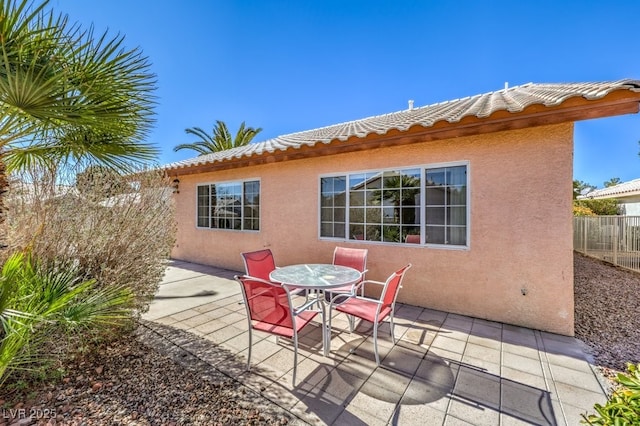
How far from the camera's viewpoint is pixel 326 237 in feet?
23.6

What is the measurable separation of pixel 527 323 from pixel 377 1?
9.44 m

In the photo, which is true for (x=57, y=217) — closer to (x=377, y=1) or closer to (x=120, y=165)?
(x=120, y=165)

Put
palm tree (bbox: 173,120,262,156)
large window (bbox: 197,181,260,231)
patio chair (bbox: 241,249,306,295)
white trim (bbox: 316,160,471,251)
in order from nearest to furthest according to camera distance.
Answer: patio chair (bbox: 241,249,306,295) → white trim (bbox: 316,160,471,251) → large window (bbox: 197,181,260,231) → palm tree (bbox: 173,120,262,156)

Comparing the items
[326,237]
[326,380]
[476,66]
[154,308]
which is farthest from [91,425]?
[476,66]

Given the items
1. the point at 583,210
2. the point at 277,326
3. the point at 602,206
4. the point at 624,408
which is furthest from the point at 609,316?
the point at 602,206

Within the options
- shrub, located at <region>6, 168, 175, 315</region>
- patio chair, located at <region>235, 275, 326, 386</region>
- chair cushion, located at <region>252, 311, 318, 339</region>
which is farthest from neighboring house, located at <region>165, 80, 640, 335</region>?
shrub, located at <region>6, 168, 175, 315</region>

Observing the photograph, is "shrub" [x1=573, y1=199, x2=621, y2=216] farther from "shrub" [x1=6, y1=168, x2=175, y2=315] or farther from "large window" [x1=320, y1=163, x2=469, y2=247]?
"shrub" [x1=6, y1=168, x2=175, y2=315]

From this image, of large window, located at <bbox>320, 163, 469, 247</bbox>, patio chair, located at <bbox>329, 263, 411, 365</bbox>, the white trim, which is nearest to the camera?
patio chair, located at <bbox>329, 263, 411, 365</bbox>

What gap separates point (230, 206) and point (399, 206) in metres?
6.17

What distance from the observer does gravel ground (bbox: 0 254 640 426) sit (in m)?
2.68

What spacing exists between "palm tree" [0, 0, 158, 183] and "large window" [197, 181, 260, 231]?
4.36 m

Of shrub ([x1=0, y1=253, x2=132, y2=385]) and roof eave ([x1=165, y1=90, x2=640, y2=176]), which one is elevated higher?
roof eave ([x1=165, y1=90, x2=640, y2=176])

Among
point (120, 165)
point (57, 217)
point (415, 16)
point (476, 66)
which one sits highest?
point (415, 16)

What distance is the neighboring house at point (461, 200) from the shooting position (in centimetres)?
458
